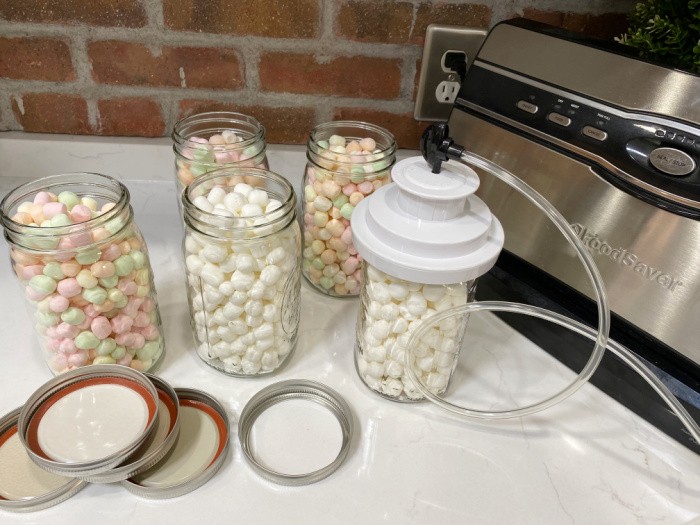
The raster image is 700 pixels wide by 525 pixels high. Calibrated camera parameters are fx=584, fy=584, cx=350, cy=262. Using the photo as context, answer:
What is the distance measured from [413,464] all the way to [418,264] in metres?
0.20

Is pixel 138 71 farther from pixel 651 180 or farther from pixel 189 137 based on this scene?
pixel 651 180

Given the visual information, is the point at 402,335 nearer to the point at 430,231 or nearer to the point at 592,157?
the point at 430,231

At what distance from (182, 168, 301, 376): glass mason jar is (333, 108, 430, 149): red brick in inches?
11.9

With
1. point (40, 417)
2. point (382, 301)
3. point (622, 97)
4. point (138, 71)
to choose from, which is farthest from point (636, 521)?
point (138, 71)

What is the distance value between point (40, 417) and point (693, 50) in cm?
77

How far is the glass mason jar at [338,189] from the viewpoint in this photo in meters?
0.69

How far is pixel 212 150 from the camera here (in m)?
0.70

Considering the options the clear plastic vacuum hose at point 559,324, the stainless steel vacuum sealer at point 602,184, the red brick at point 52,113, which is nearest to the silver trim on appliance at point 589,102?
the stainless steel vacuum sealer at point 602,184

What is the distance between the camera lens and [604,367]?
623mm

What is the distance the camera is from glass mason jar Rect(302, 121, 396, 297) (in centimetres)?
69

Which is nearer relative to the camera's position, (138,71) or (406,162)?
(406,162)

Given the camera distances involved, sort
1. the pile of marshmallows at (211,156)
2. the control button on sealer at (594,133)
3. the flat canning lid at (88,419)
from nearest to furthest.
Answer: the flat canning lid at (88,419) < the control button on sealer at (594,133) < the pile of marshmallows at (211,156)

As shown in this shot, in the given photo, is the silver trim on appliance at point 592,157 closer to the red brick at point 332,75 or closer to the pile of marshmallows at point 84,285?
the red brick at point 332,75

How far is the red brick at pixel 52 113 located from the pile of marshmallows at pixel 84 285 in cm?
33
